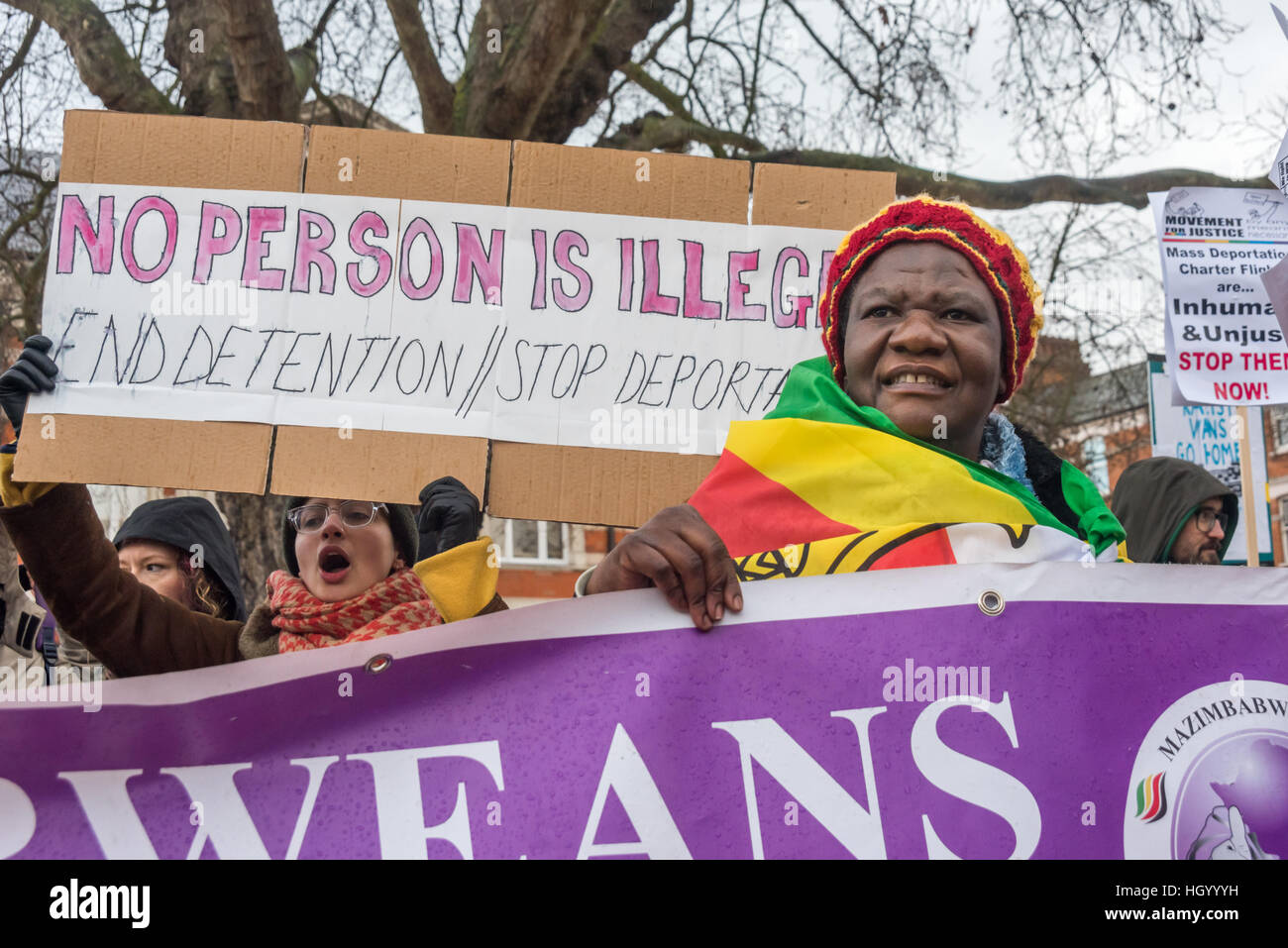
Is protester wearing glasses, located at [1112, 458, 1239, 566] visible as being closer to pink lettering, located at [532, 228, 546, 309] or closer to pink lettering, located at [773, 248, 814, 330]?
pink lettering, located at [773, 248, 814, 330]

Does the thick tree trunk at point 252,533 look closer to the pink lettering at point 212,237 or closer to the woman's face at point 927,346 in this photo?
the pink lettering at point 212,237

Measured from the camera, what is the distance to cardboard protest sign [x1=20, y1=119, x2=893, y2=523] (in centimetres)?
289

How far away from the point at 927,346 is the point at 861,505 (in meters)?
0.31

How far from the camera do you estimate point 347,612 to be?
2600 mm

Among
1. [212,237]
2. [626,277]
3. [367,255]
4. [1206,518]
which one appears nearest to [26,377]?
[212,237]

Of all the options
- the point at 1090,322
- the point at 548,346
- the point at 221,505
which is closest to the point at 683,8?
the point at 1090,322

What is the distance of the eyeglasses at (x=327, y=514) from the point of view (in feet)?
9.37

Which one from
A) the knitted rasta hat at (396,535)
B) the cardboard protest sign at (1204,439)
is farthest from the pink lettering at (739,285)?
the cardboard protest sign at (1204,439)

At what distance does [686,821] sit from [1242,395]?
3377 mm

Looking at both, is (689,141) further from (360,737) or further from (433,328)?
(360,737)

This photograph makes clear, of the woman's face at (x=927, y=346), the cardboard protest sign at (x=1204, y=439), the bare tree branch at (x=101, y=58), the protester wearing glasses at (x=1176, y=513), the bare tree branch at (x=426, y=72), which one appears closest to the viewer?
the woman's face at (x=927, y=346)

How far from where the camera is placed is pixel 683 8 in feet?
29.2

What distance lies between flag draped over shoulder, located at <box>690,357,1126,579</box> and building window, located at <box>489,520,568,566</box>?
20802 millimetres

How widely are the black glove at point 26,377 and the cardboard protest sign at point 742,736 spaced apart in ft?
3.02
